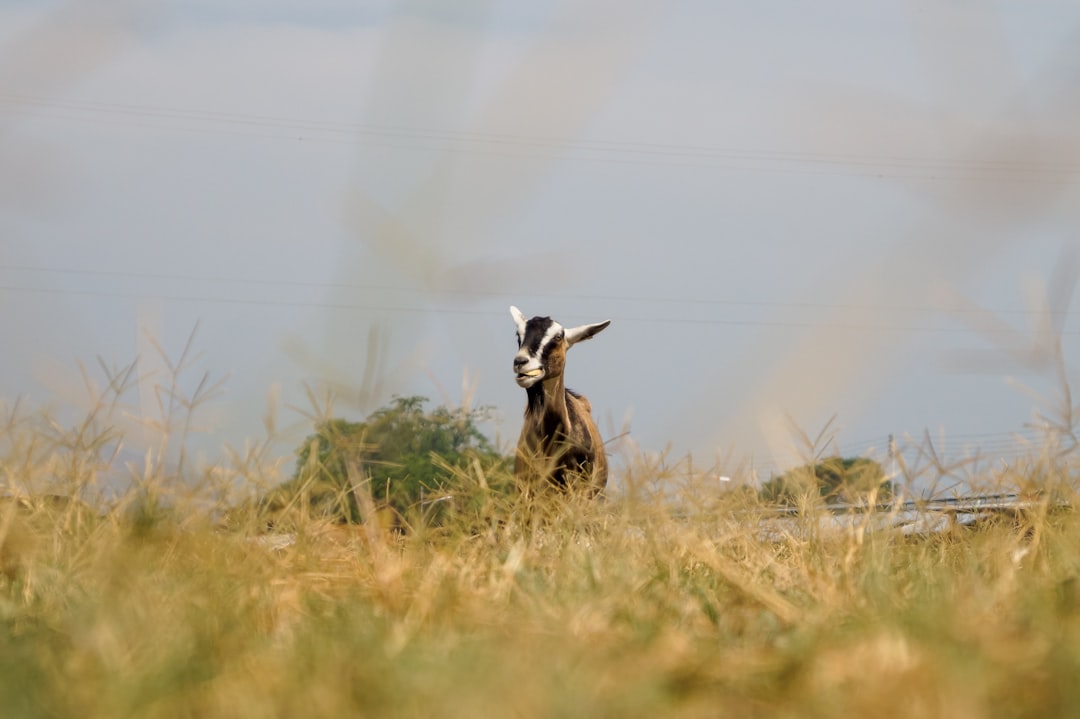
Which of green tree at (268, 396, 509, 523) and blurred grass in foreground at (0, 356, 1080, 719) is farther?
green tree at (268, 396, 509, 523)

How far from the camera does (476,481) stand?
5.44 meters

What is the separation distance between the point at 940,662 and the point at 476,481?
3060 millimetres

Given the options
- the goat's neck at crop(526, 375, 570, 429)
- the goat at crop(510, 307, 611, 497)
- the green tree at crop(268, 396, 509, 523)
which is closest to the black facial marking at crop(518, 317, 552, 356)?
the goat at crop(510, 307, 611, 497)

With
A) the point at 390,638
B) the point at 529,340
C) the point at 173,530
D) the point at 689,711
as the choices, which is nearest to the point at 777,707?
the point at 689,711

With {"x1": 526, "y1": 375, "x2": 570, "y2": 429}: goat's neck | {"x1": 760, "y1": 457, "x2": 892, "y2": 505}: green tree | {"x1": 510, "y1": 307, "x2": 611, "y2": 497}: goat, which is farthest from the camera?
{"x1": 526, "y1": 375, "x2": 570, "y2": 429}: goat's neck

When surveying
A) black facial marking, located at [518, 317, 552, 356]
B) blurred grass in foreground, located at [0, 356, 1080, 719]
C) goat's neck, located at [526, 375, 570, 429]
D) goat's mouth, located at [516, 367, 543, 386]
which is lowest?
blurred grass in foreground, located at [0, 356, 1080, 719]

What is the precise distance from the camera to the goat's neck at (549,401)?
1386cm

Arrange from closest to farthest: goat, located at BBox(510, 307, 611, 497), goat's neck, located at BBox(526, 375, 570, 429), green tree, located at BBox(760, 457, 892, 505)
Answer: green tree, located at BBox(760, 457, 892, 505) < goat, located at BBox(510, 307, 611, 497) < goat's neck, located at BBox(526, 375, 570, 429)

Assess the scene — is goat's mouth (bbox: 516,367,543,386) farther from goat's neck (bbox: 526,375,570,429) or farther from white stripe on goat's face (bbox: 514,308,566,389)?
goat's neck (bbox: 526,375,570,429)

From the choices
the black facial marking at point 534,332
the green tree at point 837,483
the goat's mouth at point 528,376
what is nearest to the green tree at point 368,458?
the green tree at point 837,483

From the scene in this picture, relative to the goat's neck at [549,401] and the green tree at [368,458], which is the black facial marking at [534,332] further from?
the green tree at [368,458]

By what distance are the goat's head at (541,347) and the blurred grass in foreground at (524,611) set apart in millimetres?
7635

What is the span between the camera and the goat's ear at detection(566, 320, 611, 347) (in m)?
14.9

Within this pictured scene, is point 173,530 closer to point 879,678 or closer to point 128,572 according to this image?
point 128,572
